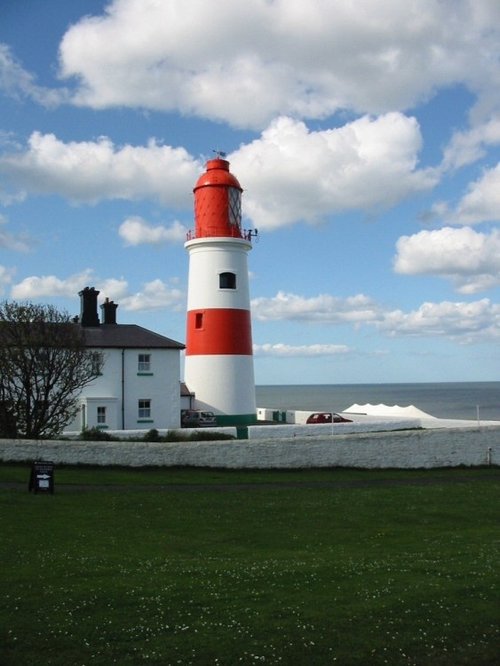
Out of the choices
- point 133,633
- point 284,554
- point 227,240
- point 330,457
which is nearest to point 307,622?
point 133,633

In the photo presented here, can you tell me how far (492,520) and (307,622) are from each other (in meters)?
8.59

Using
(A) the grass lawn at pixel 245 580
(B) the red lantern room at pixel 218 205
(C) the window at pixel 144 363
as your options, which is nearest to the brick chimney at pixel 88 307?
(C) the window at pixel 144 363

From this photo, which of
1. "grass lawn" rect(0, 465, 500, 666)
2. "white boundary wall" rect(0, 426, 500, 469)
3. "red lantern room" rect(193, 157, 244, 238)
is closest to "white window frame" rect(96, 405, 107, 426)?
"red lantern room" rect(193, 157, 244, 238)

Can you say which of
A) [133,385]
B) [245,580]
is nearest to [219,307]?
[133,385]

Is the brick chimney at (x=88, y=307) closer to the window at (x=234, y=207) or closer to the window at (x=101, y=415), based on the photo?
the window at (x=101, y=415)

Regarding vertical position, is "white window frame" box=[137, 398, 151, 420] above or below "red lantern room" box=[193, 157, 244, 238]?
below

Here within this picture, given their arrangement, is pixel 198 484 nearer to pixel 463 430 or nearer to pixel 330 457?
pixel 330 457

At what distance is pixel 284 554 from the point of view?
11.6 m

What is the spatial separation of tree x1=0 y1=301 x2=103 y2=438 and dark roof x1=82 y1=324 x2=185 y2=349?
6427mm

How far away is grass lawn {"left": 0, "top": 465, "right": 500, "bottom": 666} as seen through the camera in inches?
289

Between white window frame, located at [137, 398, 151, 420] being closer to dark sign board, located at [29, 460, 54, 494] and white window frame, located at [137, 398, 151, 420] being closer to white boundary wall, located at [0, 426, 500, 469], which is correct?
white boundary wall, located at [0, 426, 500, 469]

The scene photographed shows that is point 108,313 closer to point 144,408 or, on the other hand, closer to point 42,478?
point 144,408

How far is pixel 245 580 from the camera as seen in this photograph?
9477mm

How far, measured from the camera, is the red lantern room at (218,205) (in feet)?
114
